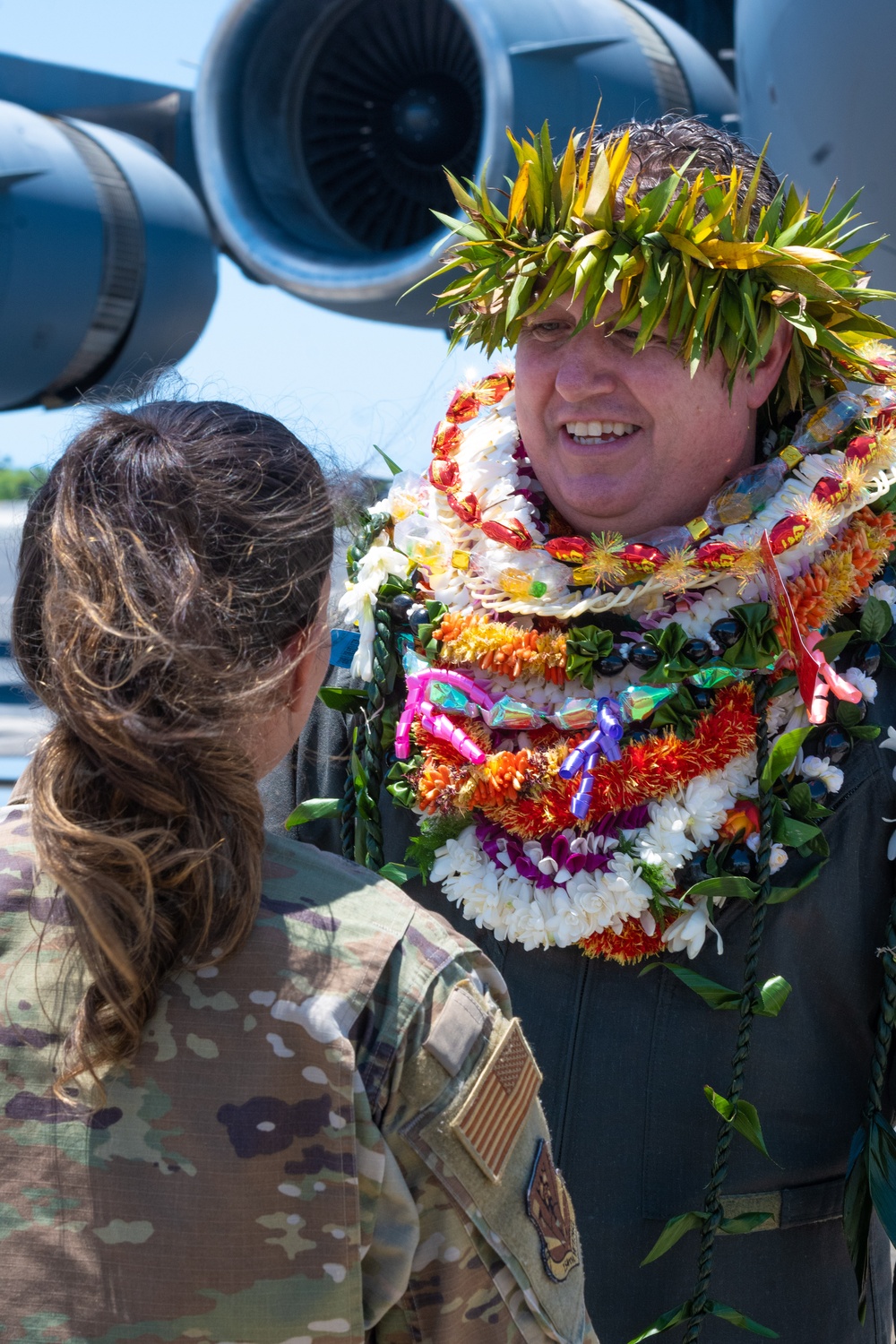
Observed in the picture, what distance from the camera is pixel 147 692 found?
3.02 ft

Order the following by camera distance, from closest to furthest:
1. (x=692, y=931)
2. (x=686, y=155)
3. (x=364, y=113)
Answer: (x=692, y=931) → (x=686, y=155) → (x=364, y=113)

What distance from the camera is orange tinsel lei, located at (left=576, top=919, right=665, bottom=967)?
1.69 meters

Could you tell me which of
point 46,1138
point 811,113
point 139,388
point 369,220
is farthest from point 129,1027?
point 369,220

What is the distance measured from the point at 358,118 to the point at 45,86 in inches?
87.3

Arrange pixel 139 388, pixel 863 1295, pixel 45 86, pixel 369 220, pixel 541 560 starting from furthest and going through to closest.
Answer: pixel 45 86 < pixel 369 220 < pixel 541 560 < pixel 863 1295 < pixel 139 388

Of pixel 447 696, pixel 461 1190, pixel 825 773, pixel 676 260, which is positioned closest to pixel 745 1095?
pixel 825 773

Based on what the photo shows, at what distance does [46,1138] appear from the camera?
905 millimetres

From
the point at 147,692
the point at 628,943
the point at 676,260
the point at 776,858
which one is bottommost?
the point at 628,943

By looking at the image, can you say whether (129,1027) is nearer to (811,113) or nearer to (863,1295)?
(863,1295)

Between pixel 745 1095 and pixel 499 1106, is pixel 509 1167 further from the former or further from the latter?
pixel 745 1095

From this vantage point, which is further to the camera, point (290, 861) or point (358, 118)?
point (358, 118)

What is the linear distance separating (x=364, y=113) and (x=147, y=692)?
15.4 feet

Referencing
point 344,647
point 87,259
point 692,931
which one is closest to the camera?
point 692,931

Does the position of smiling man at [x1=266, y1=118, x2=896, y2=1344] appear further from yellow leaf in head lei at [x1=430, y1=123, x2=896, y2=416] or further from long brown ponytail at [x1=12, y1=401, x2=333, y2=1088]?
long brown ponytail at [x1=12, y1=401, x2=333, y2=1088]
